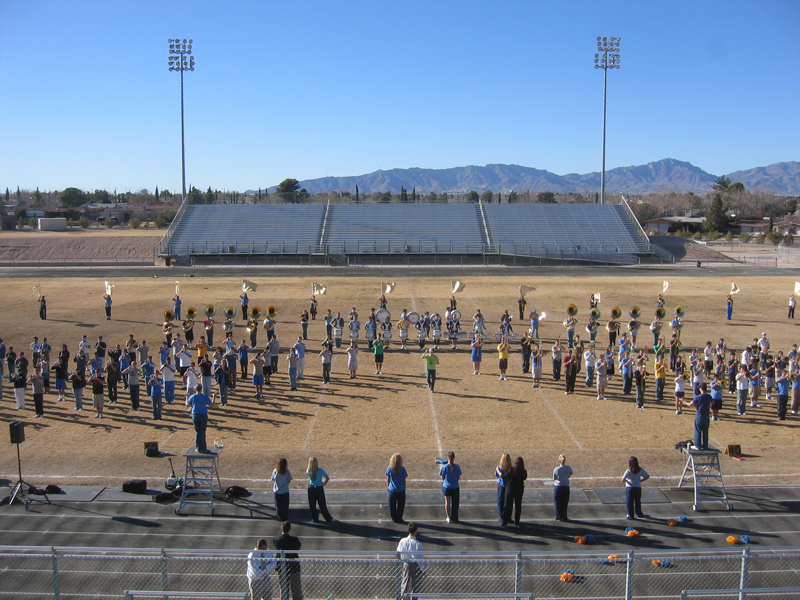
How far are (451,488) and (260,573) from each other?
3834mm

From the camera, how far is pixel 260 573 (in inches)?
277

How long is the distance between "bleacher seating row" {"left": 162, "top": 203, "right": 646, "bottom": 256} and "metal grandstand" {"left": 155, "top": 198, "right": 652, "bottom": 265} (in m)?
0.10

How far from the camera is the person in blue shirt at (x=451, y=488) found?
32.7 ft

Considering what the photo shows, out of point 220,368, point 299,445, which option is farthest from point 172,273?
point 299,445

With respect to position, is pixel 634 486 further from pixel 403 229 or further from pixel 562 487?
pixel 403 229

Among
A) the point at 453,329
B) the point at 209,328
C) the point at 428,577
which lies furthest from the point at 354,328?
the point at 428,577

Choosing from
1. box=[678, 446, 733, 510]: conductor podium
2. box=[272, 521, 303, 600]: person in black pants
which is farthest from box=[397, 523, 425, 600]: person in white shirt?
box=[678, 446, 733, 510]: conductor podium

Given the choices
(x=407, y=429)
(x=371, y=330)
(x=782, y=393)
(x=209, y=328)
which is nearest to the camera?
(x=407, y=429)

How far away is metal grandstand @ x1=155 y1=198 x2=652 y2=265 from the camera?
57344 millimetres

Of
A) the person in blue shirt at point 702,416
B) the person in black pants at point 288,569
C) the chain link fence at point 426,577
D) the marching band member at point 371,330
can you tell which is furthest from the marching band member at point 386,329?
the person in black pants at point 288,569

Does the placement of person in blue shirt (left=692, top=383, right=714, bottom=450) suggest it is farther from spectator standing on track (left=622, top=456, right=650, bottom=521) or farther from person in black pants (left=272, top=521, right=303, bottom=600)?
person in black pants (left=272, top=521, right=303, bottom=600)

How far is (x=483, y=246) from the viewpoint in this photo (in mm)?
58844

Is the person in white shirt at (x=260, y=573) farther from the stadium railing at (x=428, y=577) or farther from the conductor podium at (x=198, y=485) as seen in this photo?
the conductor podium at (x=198, y=485)

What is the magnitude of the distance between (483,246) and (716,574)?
167 ft
